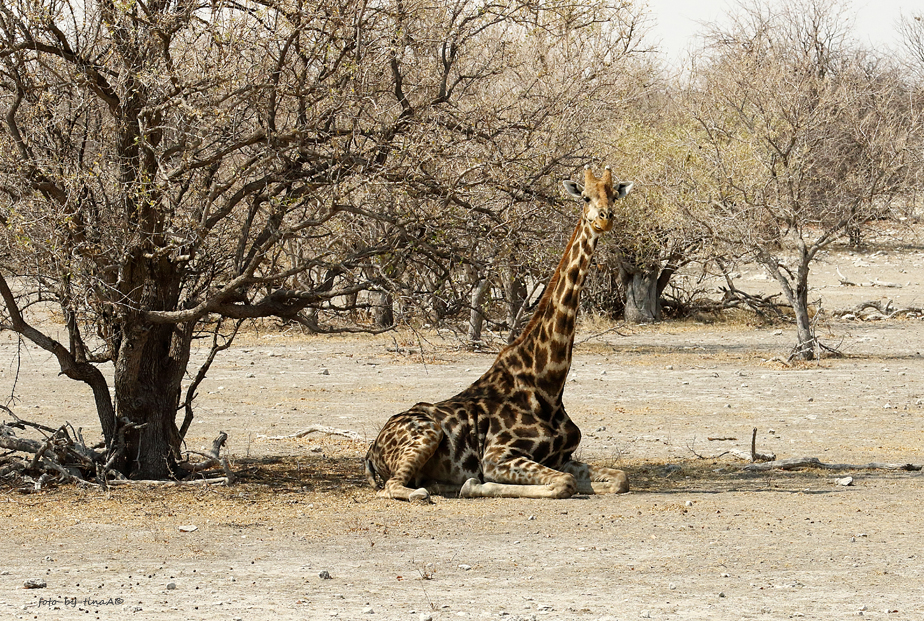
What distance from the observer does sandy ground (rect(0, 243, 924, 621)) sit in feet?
20.6

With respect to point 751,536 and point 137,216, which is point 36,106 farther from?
point 751,536

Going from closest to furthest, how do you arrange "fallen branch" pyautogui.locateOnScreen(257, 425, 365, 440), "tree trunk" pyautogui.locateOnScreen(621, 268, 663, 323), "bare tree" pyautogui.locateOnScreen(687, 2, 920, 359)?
"fallen branch" pyautogui.locateOnScreen(257, 425, 365, 440)
"bare tree" pyautogui.locateOnScreen(687, 2, 920, 359)
"tree trunk" pyautogui.locateOnScreen(621, 268, 663, 323)

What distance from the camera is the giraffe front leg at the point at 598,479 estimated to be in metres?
9.84

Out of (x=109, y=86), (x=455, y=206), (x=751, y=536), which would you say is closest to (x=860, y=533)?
(x=751, y=536)

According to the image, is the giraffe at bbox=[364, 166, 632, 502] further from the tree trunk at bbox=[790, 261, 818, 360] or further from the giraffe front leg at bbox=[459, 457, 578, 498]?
the tree trunk at bbox=[790, 261, 818, 360]

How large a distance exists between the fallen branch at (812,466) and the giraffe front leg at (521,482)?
2441 millimetres

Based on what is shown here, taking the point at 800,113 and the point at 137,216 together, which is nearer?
the point at 137,216

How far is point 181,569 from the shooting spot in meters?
7.11

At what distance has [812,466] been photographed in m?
11.4

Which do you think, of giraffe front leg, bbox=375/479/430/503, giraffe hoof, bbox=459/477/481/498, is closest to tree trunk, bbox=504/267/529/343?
giraffe hoof, bbox=459/477/481/498

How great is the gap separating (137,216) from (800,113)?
15694mm

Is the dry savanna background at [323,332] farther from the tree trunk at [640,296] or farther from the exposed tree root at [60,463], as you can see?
the tree trunk at [640,296]

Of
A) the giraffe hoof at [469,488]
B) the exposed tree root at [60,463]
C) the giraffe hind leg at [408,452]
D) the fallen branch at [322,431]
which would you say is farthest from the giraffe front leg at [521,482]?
the fallen branch at [322,431]

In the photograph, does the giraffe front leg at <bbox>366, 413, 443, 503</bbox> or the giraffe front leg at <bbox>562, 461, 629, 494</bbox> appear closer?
the giraffe front leg at <bbox>366, 413, 443, 503</bbox>
